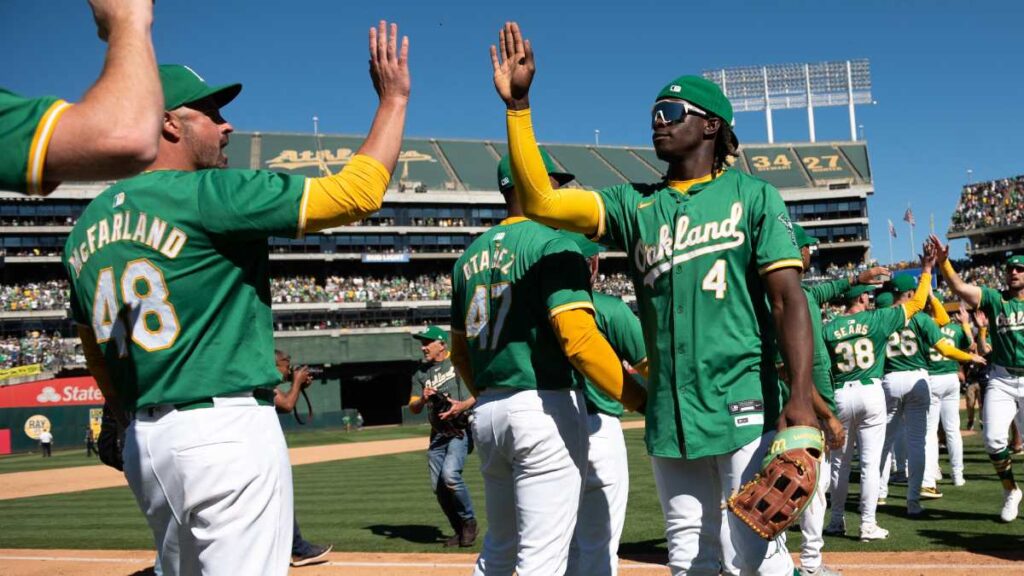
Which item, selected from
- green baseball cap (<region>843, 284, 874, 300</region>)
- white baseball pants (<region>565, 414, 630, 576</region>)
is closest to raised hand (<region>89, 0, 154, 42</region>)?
white baseball pants (<region>565, 414, 630, 576</region>)

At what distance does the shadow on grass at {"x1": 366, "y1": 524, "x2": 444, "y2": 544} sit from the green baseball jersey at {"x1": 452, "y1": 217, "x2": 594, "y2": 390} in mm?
5760

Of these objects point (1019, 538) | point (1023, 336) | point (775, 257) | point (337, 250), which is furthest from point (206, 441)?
point (337, 250)

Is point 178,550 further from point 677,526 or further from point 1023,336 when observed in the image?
point 1023,336

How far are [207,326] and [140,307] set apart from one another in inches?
9.4

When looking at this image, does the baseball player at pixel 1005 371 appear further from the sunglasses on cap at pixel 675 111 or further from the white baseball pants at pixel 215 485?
the white baseball pants at pixel 215 485

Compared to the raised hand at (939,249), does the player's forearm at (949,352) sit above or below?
below

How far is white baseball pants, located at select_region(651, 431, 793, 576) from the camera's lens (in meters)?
3.40

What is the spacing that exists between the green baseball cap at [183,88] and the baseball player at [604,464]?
1.95 m

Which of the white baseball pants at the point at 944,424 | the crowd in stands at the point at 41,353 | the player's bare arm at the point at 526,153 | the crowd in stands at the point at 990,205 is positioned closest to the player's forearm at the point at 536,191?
the player's bare arm at the point at 526,153

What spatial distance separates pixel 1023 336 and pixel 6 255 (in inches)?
2167

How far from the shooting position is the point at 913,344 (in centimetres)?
1084

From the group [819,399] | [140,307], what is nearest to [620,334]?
[819,399]

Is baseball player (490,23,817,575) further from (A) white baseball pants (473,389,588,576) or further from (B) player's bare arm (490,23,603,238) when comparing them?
(A) white baseball pants (473,389,588,576)

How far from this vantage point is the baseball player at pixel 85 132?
1886 millimetres
